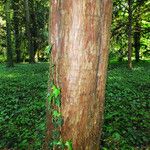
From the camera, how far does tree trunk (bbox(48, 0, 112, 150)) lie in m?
3.21

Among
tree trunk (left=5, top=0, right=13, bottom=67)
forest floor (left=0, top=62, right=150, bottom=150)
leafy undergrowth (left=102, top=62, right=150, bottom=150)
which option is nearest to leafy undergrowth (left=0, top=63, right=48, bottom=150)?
forest floor (left=0, top=62, right=150, bottom=150)

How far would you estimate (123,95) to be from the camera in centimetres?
947

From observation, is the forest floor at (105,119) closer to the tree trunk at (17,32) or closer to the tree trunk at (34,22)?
the tree trunk at (17,32)

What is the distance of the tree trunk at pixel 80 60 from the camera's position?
3205mm

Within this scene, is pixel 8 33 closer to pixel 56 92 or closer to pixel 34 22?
pixel 34 22

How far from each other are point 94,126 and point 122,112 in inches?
147

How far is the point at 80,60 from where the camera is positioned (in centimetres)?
327

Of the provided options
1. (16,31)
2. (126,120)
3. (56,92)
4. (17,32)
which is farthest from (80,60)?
(17,32)

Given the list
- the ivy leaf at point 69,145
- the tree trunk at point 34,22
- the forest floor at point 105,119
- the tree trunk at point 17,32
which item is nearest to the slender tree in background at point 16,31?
the tree trunk at point 17,32

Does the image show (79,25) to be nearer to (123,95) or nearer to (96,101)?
(96,101)

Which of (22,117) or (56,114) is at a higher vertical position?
(56,114)

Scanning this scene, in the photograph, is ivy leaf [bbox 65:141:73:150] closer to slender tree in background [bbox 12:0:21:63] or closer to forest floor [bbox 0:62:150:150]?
forest floor [bbox 0:62:150:150]

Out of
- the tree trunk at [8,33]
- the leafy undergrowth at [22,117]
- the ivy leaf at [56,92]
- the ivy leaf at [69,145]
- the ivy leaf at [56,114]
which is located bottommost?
the leafy undergrowth at [22,117]

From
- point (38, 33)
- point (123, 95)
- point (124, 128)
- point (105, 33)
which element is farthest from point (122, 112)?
point (38, 33)
